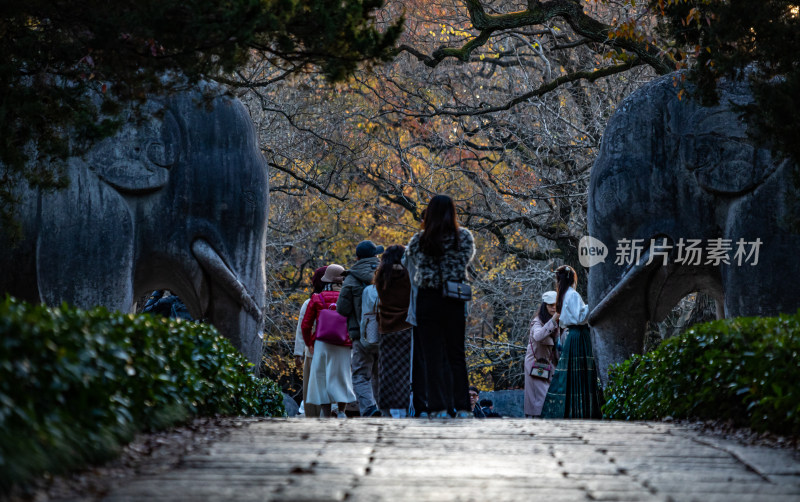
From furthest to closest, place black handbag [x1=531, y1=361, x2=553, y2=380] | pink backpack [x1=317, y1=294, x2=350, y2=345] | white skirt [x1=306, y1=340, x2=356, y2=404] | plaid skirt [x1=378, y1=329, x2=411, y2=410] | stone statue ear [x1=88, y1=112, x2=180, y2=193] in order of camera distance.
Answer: black handbag [x1=531, y1=361, x2=553, y2=380]
white skirt [x1=306, y1=340, x2=356, y2=404]
pink backpack [x1=317, y1=294, x2=350, y2=345]
stone statue ear [x1=88, y1=112, x2=180, y2=193]
plaid skirt [x1=378, y1=329, x2=411, y2=410]

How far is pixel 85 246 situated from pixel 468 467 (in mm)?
6224

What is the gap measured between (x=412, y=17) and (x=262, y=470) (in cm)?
1731

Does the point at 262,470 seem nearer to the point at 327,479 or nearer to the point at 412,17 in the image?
the point at 327,479

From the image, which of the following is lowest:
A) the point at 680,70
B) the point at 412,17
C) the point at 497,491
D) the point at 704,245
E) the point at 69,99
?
the point at 497,491

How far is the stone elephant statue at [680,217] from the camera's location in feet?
33.3

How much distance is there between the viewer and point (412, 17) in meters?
21.0

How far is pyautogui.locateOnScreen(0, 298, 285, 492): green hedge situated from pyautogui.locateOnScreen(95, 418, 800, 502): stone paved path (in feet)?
1.14

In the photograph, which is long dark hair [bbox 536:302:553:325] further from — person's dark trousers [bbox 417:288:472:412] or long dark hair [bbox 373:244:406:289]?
person's dark trousers [bbox 417:288:472:412]

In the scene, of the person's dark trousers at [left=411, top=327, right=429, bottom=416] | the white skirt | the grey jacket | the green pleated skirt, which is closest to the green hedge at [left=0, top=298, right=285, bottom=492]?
the person's dark trousers at [left=411, top=327, right=429, bottom=416]

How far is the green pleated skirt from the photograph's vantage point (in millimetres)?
11461

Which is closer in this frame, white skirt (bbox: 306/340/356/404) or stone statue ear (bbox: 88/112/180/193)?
stone statue ear (bbox: 88/112/180/193)

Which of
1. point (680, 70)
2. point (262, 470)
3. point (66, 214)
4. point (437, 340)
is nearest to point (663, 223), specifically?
point (680, 70)

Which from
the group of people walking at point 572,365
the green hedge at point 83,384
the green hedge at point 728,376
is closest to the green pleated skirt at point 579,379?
the group of people walking at point 572,365

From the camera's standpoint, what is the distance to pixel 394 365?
9766 millimetres
